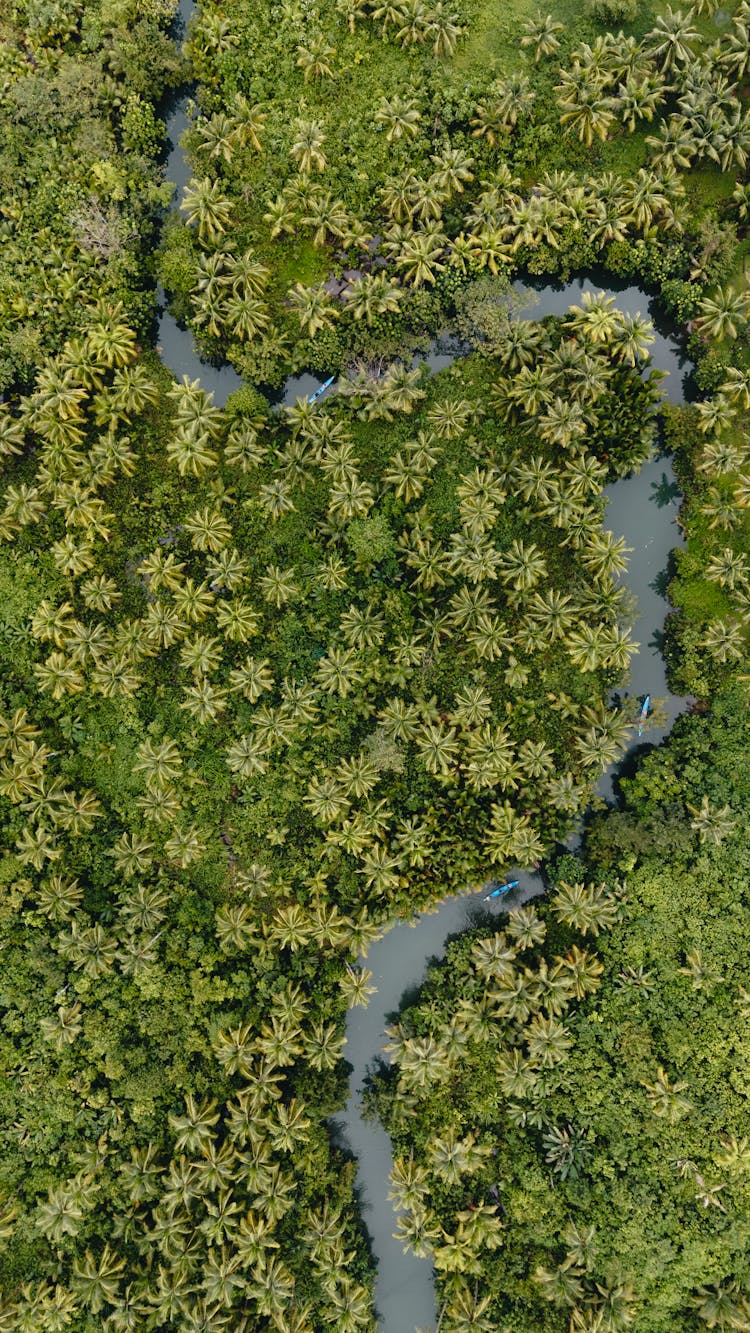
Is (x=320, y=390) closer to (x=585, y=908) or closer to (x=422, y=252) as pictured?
(x=422, y=252)

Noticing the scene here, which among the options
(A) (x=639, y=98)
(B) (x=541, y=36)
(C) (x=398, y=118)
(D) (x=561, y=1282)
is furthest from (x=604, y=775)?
(B) (x=541, y=36)

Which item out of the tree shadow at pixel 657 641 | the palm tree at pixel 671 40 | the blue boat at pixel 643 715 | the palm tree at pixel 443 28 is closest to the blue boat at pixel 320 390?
the palm tree at pixel 443 28

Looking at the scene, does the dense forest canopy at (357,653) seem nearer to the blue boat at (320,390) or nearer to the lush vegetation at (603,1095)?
the lush vegetation at (603,1095)

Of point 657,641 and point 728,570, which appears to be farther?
point 657,641

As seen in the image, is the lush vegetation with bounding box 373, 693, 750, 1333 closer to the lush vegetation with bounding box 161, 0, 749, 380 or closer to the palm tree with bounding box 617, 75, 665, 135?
the lush vegetation with bounding box 161, 0, 749, 380

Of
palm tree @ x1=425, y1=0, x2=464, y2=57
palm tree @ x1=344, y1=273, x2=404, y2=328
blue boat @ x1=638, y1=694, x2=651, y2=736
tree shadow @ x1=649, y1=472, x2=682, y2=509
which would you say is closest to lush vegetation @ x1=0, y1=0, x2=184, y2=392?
palm tree @ x1=344, y1=273, x2=404, y2=328

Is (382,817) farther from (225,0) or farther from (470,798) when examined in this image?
(225,0)

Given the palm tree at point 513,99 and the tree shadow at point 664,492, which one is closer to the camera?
the palm tree at point 513,99
